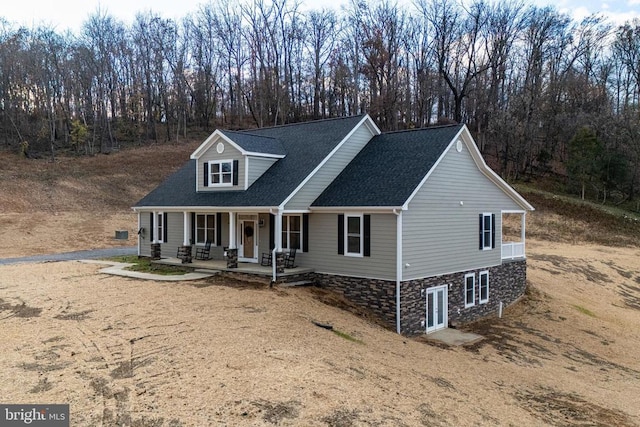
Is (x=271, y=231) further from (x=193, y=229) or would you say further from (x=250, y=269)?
(x=193, y=229)

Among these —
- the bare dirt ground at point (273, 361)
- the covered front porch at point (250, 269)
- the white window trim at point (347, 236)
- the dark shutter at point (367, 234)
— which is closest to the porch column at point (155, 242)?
the covered front porch at point (250, 269)

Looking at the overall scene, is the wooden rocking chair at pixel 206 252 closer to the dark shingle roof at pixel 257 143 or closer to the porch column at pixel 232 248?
the porch column at pixel 232 248

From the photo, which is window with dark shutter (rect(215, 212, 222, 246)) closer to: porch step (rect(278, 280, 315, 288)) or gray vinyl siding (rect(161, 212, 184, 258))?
gray vinyl siding (rect(161, 212, 184, 258))

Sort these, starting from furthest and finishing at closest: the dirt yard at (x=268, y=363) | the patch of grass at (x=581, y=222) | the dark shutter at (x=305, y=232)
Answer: the patch of grass at (x=581, y=222) → the dark shutter at (x=305, y=232) → the dirt yard at (x=268, y=363)

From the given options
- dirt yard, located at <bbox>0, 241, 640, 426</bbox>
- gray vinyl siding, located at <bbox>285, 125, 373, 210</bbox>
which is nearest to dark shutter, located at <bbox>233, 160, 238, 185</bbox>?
gray vinyl siding, located at <bbox>285, 125, 373, 210</bbox>

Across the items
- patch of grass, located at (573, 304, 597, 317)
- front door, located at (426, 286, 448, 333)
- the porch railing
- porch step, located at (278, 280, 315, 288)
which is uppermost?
the porch railing

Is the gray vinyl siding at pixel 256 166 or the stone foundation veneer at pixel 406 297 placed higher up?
the gray vinyl siding at pixel 256 166

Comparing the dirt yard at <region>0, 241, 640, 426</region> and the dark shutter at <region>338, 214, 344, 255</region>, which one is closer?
the dirt yard at <region>0, 241, 640, 426</region>

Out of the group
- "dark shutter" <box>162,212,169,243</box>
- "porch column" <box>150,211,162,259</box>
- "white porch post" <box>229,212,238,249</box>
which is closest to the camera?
"white porch post" <box>229,212,238,249</box>
